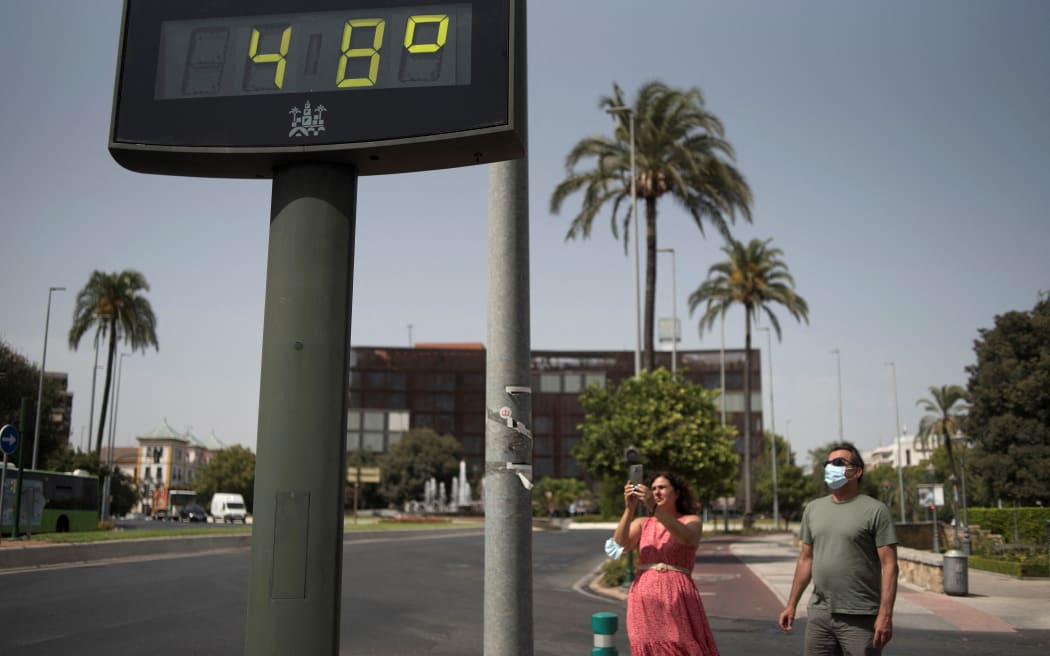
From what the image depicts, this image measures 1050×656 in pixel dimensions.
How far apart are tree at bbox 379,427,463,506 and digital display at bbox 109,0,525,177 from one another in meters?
91.2

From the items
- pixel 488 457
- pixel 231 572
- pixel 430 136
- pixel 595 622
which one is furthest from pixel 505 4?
pixel 231 572

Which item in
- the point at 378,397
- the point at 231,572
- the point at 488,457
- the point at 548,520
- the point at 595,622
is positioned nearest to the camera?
the point at 595,622

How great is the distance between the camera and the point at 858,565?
18.2 feet

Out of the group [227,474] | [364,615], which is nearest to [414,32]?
[364,615]

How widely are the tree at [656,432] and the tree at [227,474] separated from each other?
77.0 m

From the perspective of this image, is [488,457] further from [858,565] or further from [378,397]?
[378,397]

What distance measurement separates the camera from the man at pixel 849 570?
5.46 metres

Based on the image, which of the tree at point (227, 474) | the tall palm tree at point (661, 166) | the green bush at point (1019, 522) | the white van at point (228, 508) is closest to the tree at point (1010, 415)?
the green bush at point (1019, 522)

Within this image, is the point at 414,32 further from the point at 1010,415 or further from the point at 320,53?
the point at 1010,415

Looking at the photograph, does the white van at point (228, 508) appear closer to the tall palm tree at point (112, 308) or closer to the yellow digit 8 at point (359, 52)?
the tall palm tree at point (112, 308)

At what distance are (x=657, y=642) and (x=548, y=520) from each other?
211ft

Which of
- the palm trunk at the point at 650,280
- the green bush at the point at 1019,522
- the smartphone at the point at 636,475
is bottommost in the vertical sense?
the green bush at the point at 1019,522

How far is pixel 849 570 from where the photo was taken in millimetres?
5559

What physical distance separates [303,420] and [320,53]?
169cm
